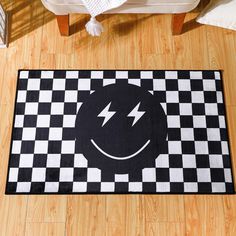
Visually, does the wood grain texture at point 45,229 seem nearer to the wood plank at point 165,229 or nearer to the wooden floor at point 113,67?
the wooden floor at point 113,67

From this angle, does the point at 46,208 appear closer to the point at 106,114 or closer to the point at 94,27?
the point at 106,114

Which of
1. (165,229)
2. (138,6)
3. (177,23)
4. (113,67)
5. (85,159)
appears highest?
(138,6)

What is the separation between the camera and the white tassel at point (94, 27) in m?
1.79

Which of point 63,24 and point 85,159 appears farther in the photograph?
point 63,24

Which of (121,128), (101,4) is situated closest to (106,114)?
(121,128)

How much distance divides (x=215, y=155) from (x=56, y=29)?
1106mm

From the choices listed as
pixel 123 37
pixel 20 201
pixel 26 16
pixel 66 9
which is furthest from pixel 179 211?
pixel 26 16

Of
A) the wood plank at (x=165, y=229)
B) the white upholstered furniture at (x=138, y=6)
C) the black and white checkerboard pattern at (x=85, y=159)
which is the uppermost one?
the white upholstered furniture at (x=138, y=6)

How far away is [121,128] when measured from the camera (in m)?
1.82

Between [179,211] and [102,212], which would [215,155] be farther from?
[102,212]

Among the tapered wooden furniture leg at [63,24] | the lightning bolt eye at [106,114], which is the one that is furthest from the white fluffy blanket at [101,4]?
the lightning bolt eye at [106,114]

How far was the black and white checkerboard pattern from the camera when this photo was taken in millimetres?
1728

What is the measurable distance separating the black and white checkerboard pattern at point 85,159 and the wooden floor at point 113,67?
5cm

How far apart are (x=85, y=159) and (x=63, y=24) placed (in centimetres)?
73
